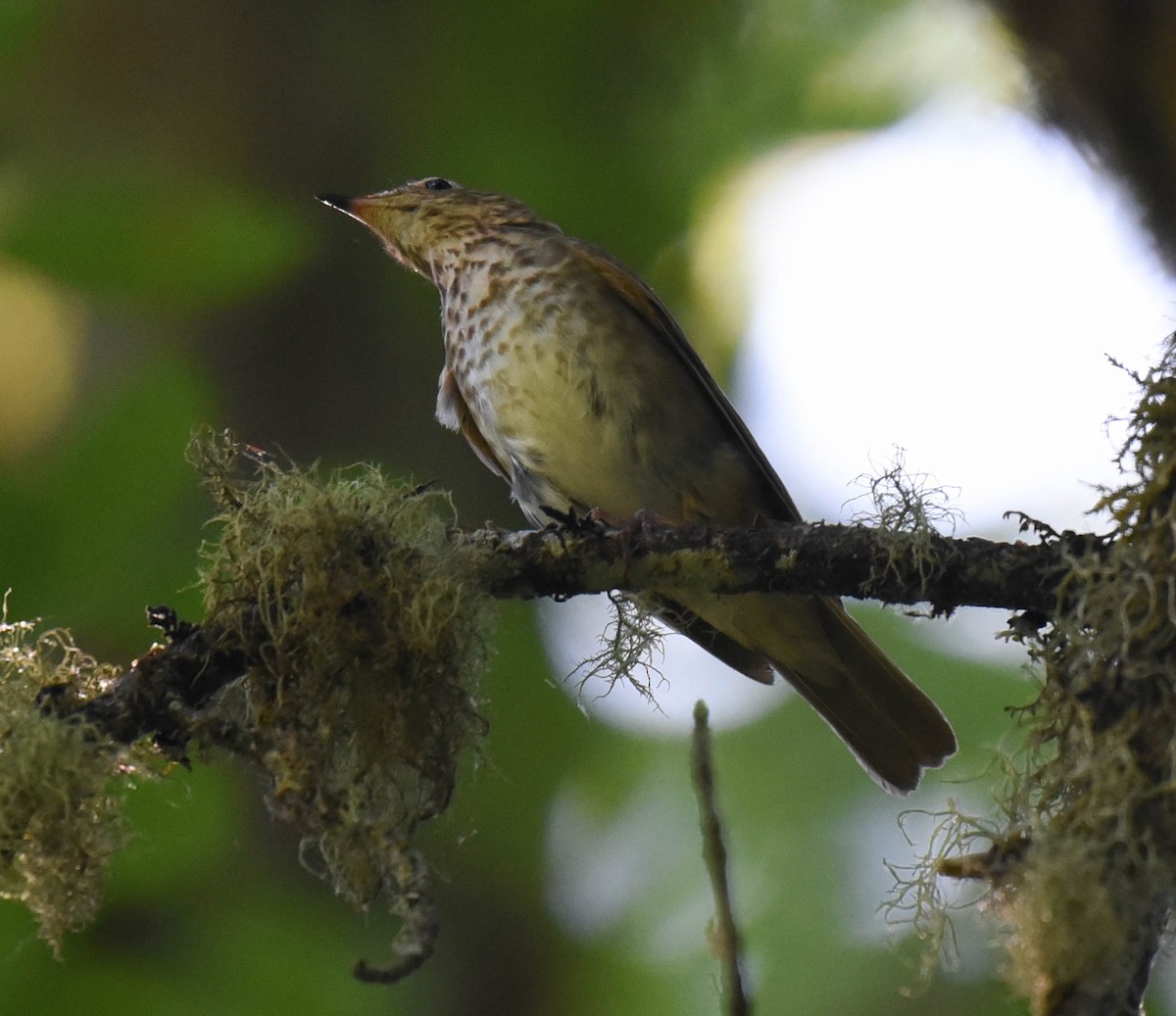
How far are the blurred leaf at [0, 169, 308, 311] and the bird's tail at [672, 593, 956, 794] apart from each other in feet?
4.82

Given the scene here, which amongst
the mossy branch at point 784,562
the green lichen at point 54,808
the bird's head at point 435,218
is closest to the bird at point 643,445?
the bird's head at point 435,218

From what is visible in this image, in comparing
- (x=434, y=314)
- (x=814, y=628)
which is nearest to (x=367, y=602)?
(x=814, y=628)

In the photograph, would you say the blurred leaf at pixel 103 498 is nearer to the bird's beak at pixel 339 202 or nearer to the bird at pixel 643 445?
the bird at pixel 643 445

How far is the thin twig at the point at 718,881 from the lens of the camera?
180 cm

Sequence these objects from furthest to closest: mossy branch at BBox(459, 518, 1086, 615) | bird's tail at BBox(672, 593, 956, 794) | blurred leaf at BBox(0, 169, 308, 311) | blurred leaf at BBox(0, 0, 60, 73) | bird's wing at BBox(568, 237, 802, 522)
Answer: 1. bird's wing at BBox(568, 237, 802, 522)
2. bird's tail at BBox(672, 593, 956, 794)
3. blurred leaf at BBox(0, 0, 60, 73)
4. blurred leaf at BBox(0, 169, 308, 311)
5. mossy branch at BBox(459, 518, 1086, 615)

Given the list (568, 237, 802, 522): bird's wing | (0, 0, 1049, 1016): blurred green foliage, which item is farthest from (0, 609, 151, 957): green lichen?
(568, 237, 802, 522): bird's wing

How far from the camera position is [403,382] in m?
5.26

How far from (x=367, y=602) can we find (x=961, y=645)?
10.5 ft

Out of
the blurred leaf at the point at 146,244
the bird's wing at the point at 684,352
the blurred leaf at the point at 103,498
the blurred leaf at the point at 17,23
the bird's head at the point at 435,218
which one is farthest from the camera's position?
the bird's head at the point at 435,218

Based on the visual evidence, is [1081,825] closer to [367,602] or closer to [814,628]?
[367,602]

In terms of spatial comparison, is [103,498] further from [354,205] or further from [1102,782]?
[1102,782]

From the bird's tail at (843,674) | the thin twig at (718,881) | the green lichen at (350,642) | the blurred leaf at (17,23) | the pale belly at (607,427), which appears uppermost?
the blurred leaf at (17,23)

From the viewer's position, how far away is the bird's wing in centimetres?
434

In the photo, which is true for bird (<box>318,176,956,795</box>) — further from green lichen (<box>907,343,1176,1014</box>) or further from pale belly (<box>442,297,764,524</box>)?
green lichen (<box>907,343,1176,1014</box>)
